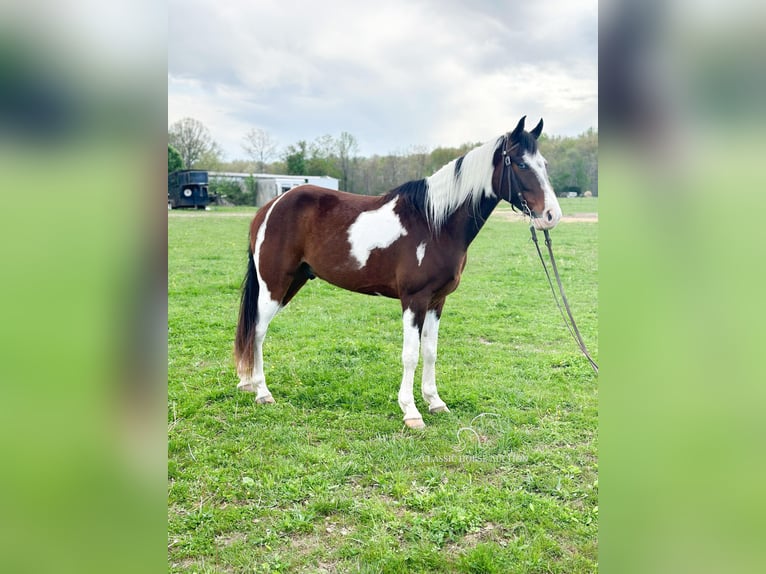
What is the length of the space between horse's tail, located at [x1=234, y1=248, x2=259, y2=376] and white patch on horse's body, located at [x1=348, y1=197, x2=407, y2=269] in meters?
1.00

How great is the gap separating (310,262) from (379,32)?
7.88ft

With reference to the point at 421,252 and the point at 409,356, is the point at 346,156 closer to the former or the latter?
the point at 421,252

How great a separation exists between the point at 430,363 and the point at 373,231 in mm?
1153

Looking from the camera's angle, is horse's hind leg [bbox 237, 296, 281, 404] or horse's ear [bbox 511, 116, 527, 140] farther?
horse's hind leg [bbox 237, 296, 281, 404]

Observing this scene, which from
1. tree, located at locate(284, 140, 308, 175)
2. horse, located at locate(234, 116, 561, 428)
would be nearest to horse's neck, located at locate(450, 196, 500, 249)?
horse, located at locate(234, 116, 561, 428)

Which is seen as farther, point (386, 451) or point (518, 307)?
point (518, 307)

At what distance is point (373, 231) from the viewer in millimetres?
3562

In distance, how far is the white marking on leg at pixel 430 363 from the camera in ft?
11.9

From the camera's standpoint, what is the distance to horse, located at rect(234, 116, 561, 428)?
3.13 m

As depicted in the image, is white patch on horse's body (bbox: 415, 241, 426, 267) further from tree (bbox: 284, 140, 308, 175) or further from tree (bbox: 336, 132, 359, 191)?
tree (bbox: 284, 140, 308, 175)
